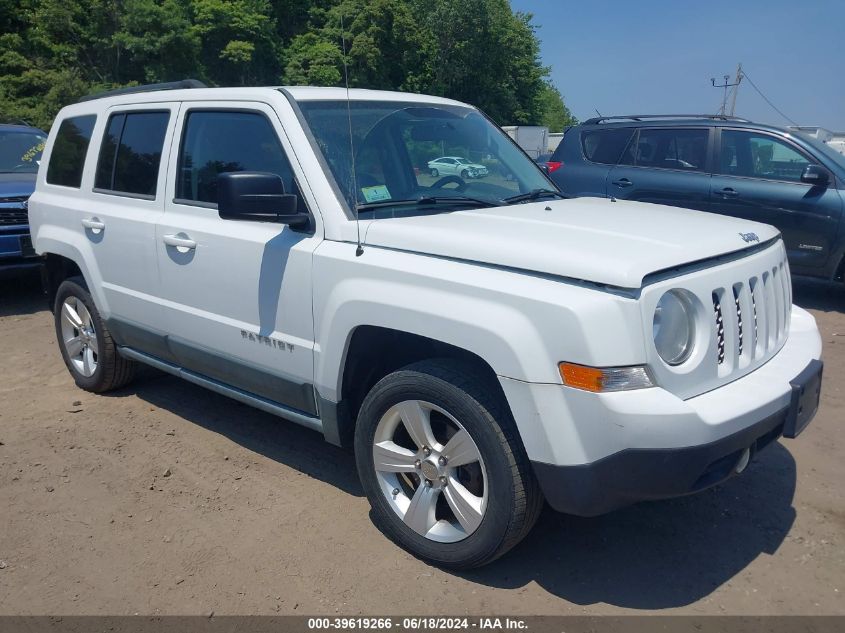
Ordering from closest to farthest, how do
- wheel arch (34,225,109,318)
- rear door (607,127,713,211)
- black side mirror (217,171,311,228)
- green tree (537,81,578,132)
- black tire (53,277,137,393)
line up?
1. black side mirror (217,171,311,228)
2. wheel arch (34,225,109,318)
3. black tire (53,277,137,393)
4. rear door (607,127,713,211)
5. green tree (537,81,578,132)

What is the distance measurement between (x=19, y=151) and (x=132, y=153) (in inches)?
224

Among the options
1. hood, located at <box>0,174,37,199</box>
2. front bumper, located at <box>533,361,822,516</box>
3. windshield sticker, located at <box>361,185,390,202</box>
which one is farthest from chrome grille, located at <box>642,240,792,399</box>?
hood, located at <box>0,174,37,199</box>

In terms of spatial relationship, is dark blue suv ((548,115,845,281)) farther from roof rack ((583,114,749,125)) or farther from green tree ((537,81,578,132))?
green tree ((537,81,578,132))

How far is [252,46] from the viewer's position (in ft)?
112

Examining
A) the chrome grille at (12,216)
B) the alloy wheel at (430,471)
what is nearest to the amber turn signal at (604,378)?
the alloy wheel at (430,471)

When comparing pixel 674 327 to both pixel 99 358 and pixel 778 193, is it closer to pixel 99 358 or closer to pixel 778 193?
pixel 99 358

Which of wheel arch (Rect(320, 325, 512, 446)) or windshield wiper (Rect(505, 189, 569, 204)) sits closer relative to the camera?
wheel arch (Rect(320, 325, 512, 446))

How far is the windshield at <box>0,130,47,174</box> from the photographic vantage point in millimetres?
8773

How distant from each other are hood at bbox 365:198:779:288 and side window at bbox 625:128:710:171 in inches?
180

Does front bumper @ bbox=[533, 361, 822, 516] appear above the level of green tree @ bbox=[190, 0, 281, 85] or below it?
below

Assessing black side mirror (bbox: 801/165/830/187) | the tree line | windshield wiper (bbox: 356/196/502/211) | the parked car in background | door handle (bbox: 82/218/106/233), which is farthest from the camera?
the tree line
